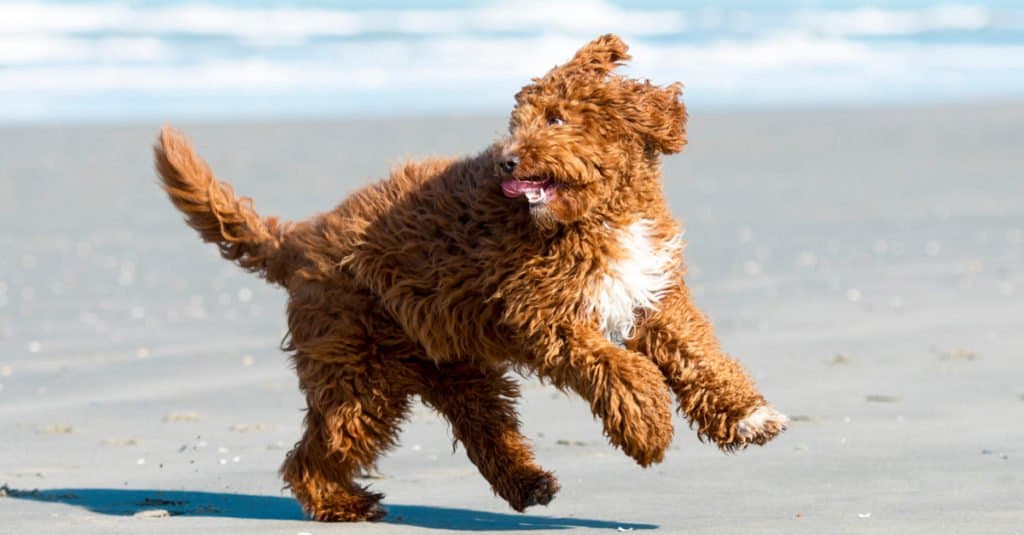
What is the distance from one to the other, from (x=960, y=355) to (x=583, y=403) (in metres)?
2.13

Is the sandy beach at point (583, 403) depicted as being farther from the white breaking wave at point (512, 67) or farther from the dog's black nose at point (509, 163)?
the white breaking wave at point (512, 67)

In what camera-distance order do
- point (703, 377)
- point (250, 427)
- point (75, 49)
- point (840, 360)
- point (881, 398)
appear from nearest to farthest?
point (703, 377), point (250, 427), point (881, 398), point (840, 360), point (75, 49)

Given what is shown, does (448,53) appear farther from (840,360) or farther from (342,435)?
(342,435)

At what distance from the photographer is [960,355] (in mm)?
8375

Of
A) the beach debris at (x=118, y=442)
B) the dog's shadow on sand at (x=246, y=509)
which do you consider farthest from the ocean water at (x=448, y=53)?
the dog's shadow on sand at (x=246, y=509)

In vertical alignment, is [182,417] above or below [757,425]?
above

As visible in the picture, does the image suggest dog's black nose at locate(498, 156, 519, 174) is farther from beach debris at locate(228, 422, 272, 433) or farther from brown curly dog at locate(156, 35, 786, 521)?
beach debris at locate(228, 422, 272, 433)

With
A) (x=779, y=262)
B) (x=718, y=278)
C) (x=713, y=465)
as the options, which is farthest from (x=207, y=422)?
(x=779, y=262)

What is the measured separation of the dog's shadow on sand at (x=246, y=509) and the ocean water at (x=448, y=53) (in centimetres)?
1449

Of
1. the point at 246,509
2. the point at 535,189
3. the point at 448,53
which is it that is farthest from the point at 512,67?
the point at 535,189

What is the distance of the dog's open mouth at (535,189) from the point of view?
4.89 m

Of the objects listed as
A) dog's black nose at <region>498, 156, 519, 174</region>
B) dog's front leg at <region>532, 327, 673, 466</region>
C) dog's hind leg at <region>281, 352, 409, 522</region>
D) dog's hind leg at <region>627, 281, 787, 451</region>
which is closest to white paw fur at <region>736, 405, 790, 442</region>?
dog's hind leg at <region>627, 281, 787, 451</region>

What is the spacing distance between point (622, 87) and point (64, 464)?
10.3 ft

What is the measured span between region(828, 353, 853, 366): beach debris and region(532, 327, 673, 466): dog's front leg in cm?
361
